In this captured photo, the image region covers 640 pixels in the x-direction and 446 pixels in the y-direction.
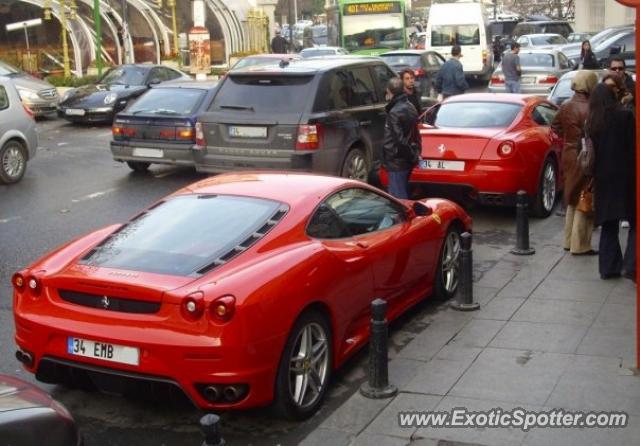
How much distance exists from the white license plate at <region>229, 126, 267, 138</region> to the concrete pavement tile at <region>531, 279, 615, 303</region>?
4807 mm

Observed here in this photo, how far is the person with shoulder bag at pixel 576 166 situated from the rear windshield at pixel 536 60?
17596 mm

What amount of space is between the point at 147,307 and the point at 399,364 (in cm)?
208

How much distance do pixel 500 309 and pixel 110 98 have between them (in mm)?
16850

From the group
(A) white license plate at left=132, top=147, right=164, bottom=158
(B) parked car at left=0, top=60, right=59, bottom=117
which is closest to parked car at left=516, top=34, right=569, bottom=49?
(B) parked car at left=0, top=60, right=59, bottom=117

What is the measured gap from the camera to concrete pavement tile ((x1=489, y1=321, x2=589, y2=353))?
705cm

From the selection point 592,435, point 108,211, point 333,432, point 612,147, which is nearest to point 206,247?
point 333,432

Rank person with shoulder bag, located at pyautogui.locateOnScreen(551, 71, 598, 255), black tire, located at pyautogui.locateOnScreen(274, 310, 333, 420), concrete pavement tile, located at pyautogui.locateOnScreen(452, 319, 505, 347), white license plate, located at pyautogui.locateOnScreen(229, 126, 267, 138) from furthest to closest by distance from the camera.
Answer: white license plate, located at pyautogui.locateOnScreen(229, 126, 267, 138), person with shoulder bag, located at pyautogui.locateOnScreen(551, 71, 598, 255), concrete pavement tile, located at pyautogui.locateOnScreen(452, 319, 505, 347), black tire, located at pyautogui.locateOnScreen(274, 310, 333, 420)

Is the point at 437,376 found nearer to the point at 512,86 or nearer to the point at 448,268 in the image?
the point at 448,268

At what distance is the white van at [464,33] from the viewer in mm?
34188

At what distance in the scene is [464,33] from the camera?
34.5 m

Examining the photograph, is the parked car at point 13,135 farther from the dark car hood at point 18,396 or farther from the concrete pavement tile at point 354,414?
the dark car hood at point 18,396

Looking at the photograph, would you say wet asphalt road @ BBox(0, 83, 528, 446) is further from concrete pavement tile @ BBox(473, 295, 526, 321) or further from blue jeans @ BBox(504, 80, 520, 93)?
blue jeans @ BBox(504, 80, 520, 93)

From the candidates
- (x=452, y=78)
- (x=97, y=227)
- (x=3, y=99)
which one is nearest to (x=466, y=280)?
(x=97, y=227)

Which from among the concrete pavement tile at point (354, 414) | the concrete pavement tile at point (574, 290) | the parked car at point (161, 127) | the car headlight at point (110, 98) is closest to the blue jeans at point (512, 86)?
the car headlight at point (110, 98)
